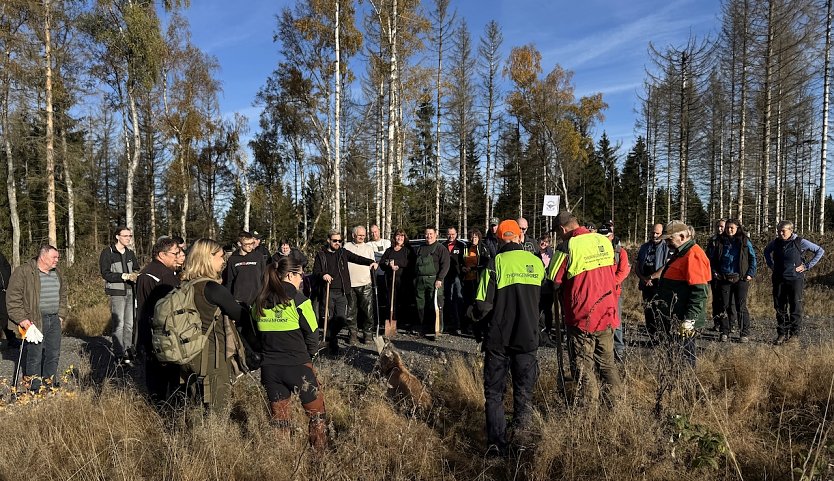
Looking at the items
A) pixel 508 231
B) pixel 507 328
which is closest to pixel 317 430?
pixel 507 328

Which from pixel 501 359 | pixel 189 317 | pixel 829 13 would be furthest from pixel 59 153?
pixel 829 13

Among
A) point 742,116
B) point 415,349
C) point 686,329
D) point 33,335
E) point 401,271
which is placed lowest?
point 415,349

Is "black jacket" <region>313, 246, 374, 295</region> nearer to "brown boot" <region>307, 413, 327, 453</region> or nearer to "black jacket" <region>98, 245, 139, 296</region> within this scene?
Answer: "black jacket" <region>98, 245, 139, 296</region>

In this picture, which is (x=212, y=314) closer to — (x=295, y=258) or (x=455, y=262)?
(x=295, y=258)

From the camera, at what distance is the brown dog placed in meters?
4.39

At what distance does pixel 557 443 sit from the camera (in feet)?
10.1

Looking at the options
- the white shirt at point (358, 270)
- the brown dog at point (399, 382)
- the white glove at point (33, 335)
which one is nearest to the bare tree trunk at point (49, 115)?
the white glove at point (33, 335)

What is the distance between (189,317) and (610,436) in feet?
9.34

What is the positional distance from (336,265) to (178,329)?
12.7 ft

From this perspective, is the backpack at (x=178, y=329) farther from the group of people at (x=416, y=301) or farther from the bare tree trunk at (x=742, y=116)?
the bare tree trunk at (x=742, y=116)

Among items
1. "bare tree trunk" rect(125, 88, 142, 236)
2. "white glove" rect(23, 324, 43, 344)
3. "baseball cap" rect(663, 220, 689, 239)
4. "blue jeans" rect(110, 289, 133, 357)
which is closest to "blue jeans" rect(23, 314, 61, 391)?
"white glove" rect(23, 324, 43, 344)

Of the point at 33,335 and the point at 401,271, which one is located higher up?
the point at 401,271

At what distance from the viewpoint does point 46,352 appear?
196 inches

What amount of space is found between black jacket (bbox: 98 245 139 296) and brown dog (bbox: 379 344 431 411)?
3886 millimetres
